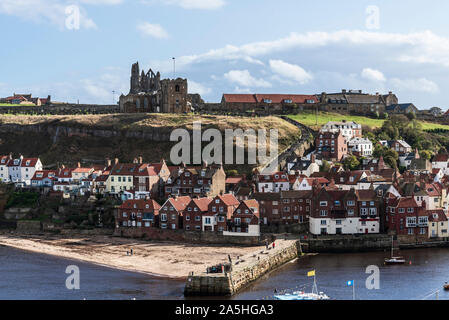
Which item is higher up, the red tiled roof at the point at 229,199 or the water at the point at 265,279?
the red tiled roof at the point at 229,199

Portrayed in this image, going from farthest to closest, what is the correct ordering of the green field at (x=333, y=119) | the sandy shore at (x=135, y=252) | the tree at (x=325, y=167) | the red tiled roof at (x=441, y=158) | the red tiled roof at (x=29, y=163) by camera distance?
the green field at (x=333, y=119) < the red tiled roof at (x=441, y=158) < the red tiled roof at (x=29, y=163) < the tree at (x=325, y=167) < the sandy shore at (x=135, y=252)

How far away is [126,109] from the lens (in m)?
150

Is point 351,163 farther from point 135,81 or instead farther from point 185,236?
point 135,81

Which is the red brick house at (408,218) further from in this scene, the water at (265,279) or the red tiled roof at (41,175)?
the red tiled roof at (41,175)

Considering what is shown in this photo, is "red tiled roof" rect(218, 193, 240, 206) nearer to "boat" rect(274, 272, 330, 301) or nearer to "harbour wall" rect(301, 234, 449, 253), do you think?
"harbour wall" rect(301, 234, 449, 253)

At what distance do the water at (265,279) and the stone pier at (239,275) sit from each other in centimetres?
82

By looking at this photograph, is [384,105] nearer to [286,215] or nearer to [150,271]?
[286,215]

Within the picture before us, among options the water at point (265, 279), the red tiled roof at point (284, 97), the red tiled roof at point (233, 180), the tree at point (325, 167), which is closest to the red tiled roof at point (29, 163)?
the red tiled roof at point (233, 180)

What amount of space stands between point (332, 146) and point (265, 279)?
53.6 m

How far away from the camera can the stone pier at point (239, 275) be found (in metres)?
58.3

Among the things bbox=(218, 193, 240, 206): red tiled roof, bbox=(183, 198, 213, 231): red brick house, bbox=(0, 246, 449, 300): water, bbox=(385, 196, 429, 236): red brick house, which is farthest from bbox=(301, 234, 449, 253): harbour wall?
bbox=(183, 198, 213, 231): red brick house

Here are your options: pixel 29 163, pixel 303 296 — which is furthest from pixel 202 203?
pixel 29 163

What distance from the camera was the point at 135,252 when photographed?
7638 cm
